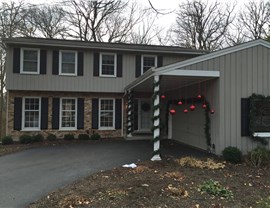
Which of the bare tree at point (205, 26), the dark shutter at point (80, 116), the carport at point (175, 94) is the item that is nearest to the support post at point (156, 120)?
the carport at point (175, 94)

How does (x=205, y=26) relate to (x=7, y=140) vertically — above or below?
above

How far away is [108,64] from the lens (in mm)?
15383

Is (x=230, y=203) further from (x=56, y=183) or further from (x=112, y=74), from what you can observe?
(x=112, y=74)

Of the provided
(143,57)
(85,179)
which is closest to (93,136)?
(143,57)

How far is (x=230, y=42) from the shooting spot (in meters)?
26.5

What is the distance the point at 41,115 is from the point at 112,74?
4427mm

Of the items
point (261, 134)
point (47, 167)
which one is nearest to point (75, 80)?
point (47, 167)

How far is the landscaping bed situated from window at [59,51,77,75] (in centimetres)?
862

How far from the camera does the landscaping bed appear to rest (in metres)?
5.08

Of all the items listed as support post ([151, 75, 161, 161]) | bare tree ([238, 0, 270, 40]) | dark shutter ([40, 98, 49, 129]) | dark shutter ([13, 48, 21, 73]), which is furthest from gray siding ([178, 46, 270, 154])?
bare tree ([238, 0, 270, 40])

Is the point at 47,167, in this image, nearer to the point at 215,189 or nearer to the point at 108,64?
the point at 215,189

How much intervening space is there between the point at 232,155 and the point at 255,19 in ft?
69.0

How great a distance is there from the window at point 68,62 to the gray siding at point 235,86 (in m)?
7.99

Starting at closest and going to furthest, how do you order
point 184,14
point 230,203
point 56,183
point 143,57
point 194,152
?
point 230,203, point 56,183, point 194,152, point 143,57, point 184,14
